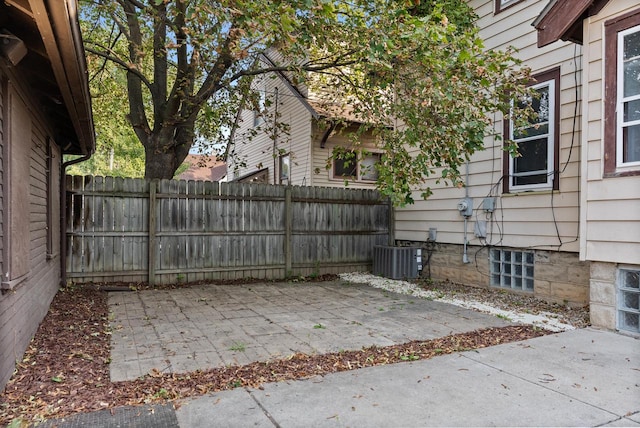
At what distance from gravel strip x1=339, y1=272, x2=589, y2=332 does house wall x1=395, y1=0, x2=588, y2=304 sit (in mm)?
260

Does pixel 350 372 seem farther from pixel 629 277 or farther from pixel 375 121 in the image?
pixel 375 121

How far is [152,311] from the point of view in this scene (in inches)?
209

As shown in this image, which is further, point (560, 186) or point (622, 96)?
point (560, 186)

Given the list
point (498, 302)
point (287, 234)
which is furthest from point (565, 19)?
point (287, 234)

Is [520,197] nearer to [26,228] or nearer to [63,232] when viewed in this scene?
Result: [26,228]

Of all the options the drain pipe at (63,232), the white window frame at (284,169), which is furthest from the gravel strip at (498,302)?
the white window frame at (284,169)

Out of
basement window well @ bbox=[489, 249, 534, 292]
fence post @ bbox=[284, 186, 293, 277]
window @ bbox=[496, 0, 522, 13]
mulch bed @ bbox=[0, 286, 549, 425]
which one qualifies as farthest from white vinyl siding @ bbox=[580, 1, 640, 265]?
fence post @ bbox=[284, 186, 293, 277]

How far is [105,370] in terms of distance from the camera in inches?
127

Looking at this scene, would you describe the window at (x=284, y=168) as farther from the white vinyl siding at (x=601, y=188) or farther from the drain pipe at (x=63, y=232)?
the white vinyl siding at (x=601, y=188)

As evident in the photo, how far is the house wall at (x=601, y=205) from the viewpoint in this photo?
434 cm

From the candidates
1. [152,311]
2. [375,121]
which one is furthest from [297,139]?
[152,311]

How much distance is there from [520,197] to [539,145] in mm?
838

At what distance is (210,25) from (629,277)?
19.5ft

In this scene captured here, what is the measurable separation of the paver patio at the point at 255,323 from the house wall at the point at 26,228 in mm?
753
